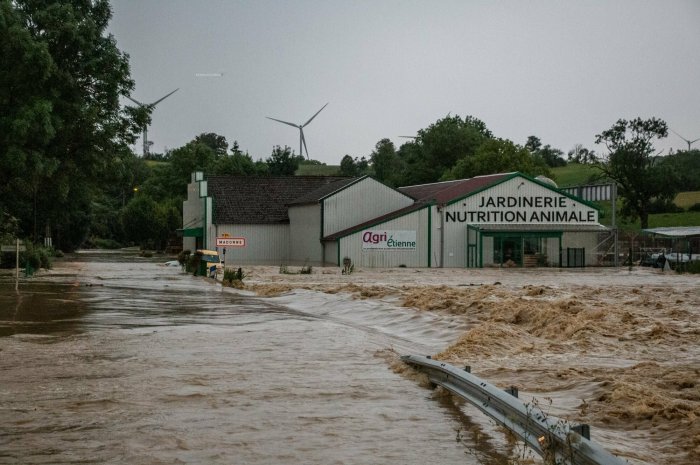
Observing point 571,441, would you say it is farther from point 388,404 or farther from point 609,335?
point 609,335

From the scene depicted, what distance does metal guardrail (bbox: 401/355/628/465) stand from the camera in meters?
6.75

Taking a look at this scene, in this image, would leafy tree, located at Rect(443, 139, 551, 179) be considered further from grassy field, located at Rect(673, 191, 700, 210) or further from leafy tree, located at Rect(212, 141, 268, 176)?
leafy tree, located at Rect(212, 141, 268, 176)

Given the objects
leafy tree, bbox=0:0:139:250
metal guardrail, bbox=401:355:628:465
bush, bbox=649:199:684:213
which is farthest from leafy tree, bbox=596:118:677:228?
metal guardrail, bbox=401:355:628:465

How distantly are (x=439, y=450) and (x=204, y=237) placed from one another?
6387 cm

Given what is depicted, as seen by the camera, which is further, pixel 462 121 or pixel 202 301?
pixel 462 121

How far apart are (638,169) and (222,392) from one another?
315 feet

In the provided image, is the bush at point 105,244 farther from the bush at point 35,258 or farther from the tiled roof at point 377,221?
the bush at point 35,258

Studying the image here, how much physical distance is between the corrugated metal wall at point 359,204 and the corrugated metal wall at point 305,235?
82cm

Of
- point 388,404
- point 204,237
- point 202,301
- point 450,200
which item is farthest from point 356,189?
point 388,404

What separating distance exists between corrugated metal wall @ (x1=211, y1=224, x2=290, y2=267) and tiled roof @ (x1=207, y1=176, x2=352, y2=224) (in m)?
0.45

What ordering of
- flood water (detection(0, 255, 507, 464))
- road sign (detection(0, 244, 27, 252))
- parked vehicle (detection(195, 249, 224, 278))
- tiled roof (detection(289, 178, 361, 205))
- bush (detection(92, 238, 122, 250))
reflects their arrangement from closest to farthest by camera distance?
flood water (detection(0, 255, 507, 464)) < parked vehicle (detection(195, 249, 224, 278)) < road sign (detection(0, 244, 27, 252)) < tiled roof (detection(289, 178, 361, 205)) < bush (detection(92, 238, 122, 250))

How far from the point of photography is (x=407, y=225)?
63.9 metres

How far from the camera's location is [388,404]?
11.0 m

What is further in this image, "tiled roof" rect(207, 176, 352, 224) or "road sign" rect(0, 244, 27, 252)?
"tiled roof" rect(207, 176, 352, 224)
